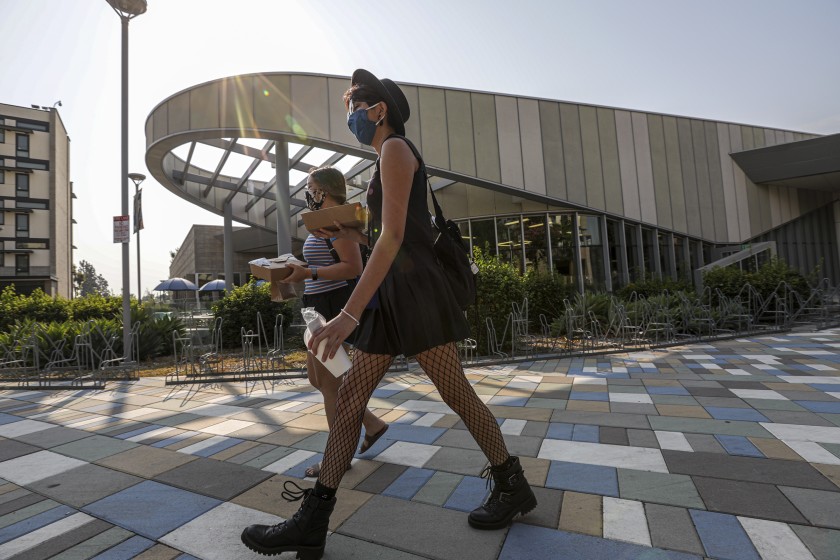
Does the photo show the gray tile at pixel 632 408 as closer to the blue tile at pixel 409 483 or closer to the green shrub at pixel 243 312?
the blue tile at pixel 409 483

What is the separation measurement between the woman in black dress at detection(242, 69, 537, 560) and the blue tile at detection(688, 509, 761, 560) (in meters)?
0.68

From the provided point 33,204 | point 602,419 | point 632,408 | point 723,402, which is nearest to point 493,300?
point 632,408

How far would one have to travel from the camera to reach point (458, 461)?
8.61 ft

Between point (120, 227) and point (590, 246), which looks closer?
point (120, 227)

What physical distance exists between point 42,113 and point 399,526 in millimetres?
57375

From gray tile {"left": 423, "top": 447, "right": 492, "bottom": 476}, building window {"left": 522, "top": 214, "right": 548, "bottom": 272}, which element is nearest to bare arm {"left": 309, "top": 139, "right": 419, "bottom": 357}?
gray tile {"left": 423, "top": 447, "right": 492, "bottom": 476}

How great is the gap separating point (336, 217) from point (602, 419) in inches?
105

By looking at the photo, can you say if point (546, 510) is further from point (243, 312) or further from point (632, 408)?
point (243, 312)

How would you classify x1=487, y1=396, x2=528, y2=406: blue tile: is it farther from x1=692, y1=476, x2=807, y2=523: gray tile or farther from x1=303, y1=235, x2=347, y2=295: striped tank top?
x1=303, y1=235, x2=347, y2=295: striped tank top

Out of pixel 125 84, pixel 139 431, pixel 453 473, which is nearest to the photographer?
pixel 453 473

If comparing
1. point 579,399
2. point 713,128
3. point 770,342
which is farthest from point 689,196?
point 579,399

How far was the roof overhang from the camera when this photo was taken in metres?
17.2

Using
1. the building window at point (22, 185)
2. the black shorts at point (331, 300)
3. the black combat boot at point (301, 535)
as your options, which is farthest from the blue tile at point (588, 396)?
the building window at point (22, 185)

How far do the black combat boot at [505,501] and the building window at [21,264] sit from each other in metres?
53.5
